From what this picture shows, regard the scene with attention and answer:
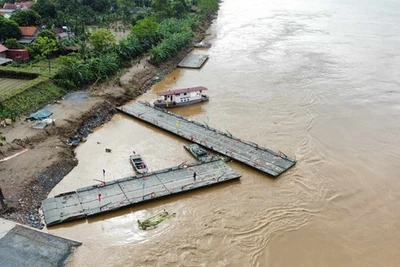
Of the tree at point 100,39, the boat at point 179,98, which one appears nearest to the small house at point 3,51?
the tree at point 100,39

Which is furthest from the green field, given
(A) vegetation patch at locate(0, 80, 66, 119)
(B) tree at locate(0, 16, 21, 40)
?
(B) tree at locate(0, 16, 21, 40)

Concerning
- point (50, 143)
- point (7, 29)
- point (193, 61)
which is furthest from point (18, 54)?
point (193, 61)

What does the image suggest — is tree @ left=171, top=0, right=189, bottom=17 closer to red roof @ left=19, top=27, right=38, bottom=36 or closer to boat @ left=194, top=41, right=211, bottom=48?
boat @ left=194, top=41, right=211, bottom=48

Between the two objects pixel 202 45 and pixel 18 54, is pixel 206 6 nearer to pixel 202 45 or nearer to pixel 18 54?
pixel 202 45

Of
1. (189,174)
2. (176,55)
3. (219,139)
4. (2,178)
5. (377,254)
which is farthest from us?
(176,55)

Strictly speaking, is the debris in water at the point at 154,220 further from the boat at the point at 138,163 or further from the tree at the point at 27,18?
the tree at the point at 27,18

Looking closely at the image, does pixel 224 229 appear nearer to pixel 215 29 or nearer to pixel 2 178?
pixel 2 178

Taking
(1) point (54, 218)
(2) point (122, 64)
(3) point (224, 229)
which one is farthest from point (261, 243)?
(2) point (122, 64)
